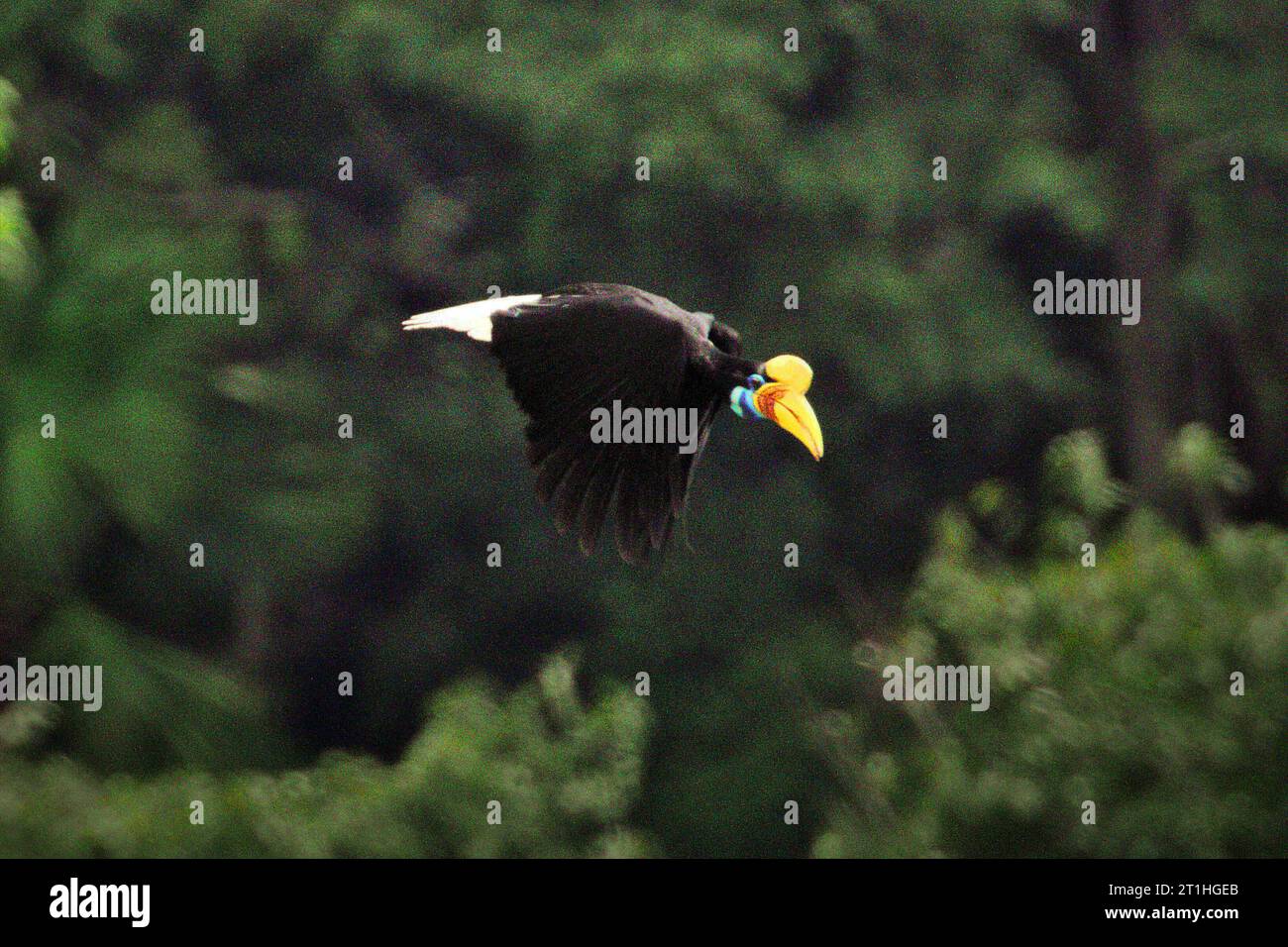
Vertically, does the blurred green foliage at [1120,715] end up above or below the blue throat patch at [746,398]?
below

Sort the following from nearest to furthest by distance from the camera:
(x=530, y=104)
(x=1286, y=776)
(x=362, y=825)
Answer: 1. (x=1286, y=776)
2. (x=362, y=825)
3. (x=530, y=104)

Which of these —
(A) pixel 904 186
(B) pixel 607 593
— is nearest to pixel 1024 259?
(A) pixel 904 186

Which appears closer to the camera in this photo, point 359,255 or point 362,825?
point 362,825

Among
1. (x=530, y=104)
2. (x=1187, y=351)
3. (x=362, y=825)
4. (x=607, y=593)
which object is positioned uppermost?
(x=530, y=104)

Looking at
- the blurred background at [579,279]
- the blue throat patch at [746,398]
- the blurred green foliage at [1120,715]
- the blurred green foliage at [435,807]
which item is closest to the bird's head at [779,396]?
the blue throat patch at [746,398]

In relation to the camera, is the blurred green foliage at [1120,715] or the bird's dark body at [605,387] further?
the blurred green foliage at [1120,715]

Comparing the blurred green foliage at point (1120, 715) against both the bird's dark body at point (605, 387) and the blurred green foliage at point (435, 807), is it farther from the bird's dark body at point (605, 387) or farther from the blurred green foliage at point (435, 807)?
the bird's dark body at point (605, 387)

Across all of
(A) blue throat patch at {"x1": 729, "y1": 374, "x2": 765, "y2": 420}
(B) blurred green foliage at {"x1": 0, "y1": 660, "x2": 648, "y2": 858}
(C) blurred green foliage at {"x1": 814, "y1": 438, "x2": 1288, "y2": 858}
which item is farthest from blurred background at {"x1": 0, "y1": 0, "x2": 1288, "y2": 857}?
(A) blue throat patch at {"x1": 729, "y1": 374, "x2": 765, "y2": 420}

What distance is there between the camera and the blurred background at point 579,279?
1020 cm

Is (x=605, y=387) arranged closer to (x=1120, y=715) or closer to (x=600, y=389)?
(x=600, y=389)

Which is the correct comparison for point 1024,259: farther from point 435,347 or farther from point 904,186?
point 435,347

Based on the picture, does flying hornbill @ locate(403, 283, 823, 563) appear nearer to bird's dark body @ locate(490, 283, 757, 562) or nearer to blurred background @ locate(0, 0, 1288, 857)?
bird's dark body @ locate(490, 283, 757, 562)

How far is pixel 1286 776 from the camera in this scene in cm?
736

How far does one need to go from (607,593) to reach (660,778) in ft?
3.22
